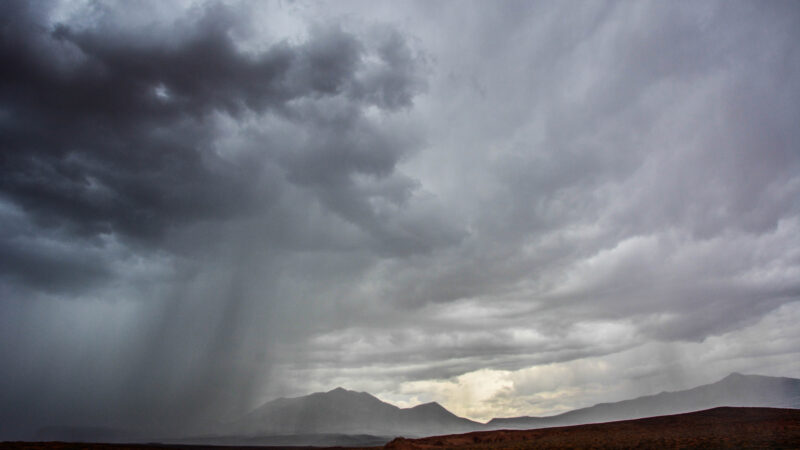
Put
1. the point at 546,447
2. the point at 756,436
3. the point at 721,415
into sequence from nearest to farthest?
the point at 756,436
the point at 546,447
the point at 721,415

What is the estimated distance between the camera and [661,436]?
74188 mm

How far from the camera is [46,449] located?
72375 millimetres

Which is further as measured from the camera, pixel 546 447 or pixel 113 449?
pixel 113 449

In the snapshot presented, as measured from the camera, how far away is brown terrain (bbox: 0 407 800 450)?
200ft

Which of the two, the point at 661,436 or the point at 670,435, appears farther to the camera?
the point at 670,435

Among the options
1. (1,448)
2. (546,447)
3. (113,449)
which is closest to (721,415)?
(546,447)

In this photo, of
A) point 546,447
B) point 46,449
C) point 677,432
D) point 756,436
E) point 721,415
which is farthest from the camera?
point 721,415

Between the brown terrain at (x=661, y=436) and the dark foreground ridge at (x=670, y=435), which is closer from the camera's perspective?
the dark foreground ridge at (x=670, y=435)

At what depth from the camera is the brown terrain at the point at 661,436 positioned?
61.0m

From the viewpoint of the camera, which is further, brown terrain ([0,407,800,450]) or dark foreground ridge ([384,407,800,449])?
brown terrain ([0,407,800,450])

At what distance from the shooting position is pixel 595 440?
2921 inches

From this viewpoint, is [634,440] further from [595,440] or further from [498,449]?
[498,449]

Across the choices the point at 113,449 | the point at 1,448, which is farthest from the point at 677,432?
the point at 1,448

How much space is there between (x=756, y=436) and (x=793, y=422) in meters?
20.8
